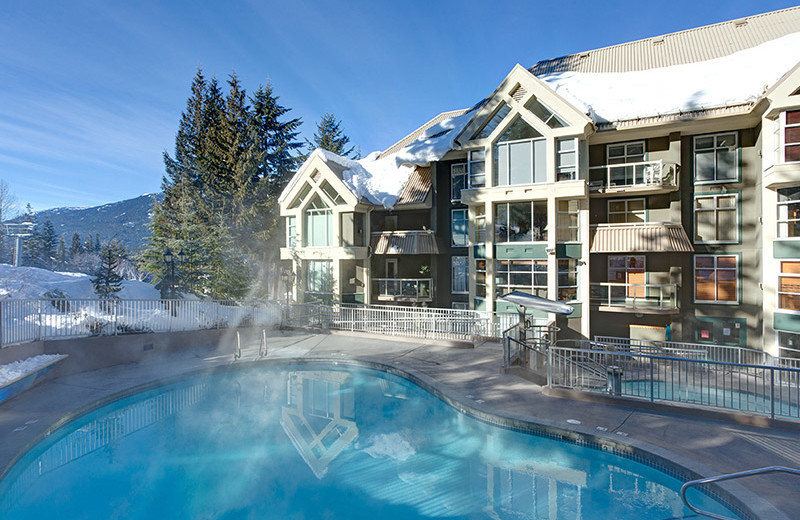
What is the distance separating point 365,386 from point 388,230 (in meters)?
14.5

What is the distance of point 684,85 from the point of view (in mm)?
18703

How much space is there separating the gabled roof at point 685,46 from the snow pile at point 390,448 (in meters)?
22.4

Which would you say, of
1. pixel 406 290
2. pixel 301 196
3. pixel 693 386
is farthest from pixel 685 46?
pixel 301 196

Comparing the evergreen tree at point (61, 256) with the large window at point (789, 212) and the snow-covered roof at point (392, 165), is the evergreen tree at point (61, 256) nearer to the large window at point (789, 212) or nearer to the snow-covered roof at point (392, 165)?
the snow-covered roof at point (392, 165)

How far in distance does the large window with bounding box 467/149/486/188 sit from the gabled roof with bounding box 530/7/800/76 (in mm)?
7633

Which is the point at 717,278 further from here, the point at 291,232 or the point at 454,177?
the point at 291,232

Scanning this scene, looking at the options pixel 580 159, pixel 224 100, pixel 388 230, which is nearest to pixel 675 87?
pixel 580 159

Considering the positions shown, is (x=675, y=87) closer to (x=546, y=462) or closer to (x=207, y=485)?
(x=546, y=462)

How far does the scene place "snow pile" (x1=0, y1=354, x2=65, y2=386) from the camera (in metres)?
9.78

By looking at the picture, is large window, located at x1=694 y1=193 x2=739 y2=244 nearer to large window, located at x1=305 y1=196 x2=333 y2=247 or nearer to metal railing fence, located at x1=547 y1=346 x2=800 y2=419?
metal railing fence, located at x1=547 y1=346 x2=800 y2=419

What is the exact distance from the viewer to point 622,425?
8.49 m

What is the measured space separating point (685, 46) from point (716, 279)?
491 inches

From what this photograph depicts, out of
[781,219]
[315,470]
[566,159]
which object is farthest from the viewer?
[566,159]

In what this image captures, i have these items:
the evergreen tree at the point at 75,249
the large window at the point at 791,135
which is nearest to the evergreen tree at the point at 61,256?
the evergreen tree at the point at 75,249
